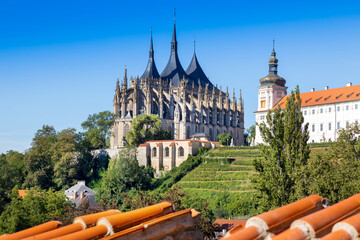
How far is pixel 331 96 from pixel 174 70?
43.1 meters

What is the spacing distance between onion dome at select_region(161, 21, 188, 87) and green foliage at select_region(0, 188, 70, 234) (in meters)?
63.7

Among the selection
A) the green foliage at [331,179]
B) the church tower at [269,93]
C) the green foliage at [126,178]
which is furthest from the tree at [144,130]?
the green foliage at [331,179]

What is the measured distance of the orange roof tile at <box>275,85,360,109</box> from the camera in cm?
6756

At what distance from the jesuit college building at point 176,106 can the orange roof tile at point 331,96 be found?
20170 millimetres

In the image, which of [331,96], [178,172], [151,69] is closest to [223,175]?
[178,172]

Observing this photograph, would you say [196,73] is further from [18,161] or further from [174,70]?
[18,161]

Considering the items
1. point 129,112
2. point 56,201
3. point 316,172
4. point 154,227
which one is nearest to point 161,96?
point 129,112

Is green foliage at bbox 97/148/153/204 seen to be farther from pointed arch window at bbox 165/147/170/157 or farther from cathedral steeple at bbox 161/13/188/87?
cathedral steeple at bbox 161/13/188/87

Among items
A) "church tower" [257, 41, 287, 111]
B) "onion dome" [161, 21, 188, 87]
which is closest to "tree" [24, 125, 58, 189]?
"onion dome" [161, 21, 188, 87]

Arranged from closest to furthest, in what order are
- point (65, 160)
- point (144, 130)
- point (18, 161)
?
1. point (65, 160)
2. point (144, 130)
3. point (18, 161)

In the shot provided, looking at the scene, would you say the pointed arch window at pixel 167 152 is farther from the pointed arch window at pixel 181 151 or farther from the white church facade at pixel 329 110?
the white church facade at pixel 329 110

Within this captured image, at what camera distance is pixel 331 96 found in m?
70.0

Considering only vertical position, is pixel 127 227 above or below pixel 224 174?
above

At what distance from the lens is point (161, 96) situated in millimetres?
89062
